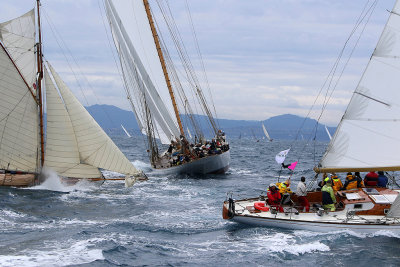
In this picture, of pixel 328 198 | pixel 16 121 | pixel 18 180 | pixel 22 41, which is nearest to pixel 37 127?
pixel 16 121

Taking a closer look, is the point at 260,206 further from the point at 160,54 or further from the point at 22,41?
the point at 160,54

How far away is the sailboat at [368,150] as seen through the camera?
21406 millimetres

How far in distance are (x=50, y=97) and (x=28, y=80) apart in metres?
2.59

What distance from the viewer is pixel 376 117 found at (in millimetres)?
21953

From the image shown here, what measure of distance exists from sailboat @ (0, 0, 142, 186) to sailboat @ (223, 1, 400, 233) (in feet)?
45.9

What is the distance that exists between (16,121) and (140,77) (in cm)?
1811

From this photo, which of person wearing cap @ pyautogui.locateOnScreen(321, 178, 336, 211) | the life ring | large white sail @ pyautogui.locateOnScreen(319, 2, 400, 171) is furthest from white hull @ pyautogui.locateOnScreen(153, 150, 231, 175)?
large white sail @ pyautogui.locateOnScreen(319, 2, 400, 171)

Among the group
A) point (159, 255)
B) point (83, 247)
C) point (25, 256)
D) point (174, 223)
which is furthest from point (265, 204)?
point (25, 256)

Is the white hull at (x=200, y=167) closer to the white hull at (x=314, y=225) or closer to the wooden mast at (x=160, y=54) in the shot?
the wooden mast at (x=160, y=54)

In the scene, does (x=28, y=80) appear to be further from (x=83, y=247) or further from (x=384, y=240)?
(x=384, y=240)

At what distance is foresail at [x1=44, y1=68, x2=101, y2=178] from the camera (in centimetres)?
3412

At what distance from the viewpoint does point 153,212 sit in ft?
91.9

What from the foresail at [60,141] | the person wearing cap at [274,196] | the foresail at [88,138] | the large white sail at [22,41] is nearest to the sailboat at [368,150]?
the person wearing cap at [274,196]

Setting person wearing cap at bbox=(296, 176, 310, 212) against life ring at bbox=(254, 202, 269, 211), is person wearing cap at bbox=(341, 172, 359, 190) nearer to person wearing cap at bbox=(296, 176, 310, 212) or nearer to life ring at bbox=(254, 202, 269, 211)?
person wearing cap at bbox=(296, 176, 310, 212)
